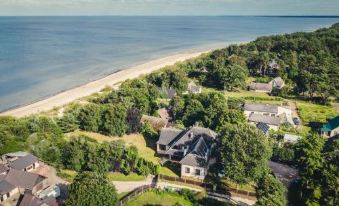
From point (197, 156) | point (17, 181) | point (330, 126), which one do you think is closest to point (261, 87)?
point (330, 126)

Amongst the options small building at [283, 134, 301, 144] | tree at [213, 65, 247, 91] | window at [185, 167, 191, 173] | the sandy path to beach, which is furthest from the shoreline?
small building at [283, 134, 301, 144]

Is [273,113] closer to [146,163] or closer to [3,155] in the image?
[146,163]

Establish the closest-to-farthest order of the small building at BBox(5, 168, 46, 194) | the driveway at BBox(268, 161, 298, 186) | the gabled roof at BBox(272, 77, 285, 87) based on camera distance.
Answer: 1. the small building at BBox(5, 168, 46, 194)
2. the driveway at BBox(268, 161, 298, 186)
3. the gabled roof at BBox(272, 77, 285, 87)

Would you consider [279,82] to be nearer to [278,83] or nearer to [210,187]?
[278,83]

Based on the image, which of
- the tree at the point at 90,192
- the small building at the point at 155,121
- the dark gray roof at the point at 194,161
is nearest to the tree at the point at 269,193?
the dark gray roof at the point at 194,161

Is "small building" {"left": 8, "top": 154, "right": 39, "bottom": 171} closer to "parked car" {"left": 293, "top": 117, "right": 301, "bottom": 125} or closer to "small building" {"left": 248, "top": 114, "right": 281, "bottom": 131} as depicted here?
"small building" {"left": 248, "top": 114, "right": 281, "bottom": 131}

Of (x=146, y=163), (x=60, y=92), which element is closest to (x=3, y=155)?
(x=146, y=163)
